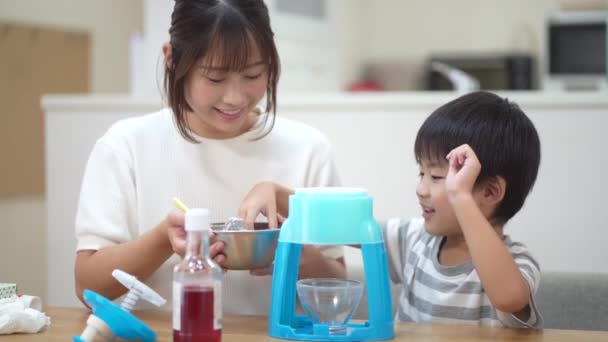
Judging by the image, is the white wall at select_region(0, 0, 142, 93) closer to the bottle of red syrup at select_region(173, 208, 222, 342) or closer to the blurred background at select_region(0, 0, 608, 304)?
the blurred background at select_region(0, 0, 608, 304)

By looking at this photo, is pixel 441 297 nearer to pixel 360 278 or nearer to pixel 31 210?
pixel 360 278

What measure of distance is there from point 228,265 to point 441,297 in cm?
44

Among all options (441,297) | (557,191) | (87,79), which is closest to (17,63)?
(87,79)

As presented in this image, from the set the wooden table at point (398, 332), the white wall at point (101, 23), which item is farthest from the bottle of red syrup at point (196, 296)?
the white wall at point (101, 23)

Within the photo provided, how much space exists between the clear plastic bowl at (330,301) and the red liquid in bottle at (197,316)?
6.9 inches

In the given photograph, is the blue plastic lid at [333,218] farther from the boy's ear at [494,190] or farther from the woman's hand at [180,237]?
the boy's ear at [494,190]

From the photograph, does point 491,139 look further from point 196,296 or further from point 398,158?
point 398,158

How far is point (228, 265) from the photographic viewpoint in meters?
1.18

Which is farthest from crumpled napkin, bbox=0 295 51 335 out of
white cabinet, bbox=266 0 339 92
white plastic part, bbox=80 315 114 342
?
white cabinet, bbox=266 0 339 92

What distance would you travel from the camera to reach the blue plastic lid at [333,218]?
3.61ft

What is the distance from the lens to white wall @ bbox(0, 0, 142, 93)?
455 centimetres

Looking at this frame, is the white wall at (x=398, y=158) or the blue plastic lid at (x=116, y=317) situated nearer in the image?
the blue plastic lid at (x=116, y=317)

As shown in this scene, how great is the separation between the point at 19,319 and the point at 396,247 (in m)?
0.72

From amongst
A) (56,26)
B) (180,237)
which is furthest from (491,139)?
(56,26)
